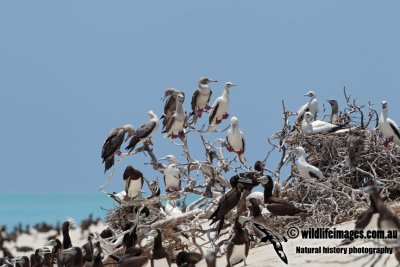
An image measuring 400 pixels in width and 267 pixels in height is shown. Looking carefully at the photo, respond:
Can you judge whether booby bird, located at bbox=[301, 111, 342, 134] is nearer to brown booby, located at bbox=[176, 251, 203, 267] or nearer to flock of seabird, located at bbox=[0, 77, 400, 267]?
flock of seabird, located at bbox=[0, 77, 400, 267]

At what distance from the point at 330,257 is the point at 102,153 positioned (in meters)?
5.27

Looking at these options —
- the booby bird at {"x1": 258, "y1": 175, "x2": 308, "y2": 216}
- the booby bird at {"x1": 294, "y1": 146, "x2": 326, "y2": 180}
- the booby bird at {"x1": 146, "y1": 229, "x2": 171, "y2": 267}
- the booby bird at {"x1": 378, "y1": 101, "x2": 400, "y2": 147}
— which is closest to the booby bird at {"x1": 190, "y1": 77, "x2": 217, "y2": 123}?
the booby bird at {"x1": 294, "y1": 146, "x2": 326, "y2": 180}

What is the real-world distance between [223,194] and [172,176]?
56.5 inches

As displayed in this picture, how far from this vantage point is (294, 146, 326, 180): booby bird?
11.8 metres

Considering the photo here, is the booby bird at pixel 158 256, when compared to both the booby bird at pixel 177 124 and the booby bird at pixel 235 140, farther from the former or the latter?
the booby bird at pixel 235 140

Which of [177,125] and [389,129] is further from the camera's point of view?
[177,125]

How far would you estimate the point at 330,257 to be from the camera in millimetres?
8359

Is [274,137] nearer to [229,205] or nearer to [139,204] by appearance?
[139,204]

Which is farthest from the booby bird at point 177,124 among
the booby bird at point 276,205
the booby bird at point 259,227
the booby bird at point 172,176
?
the booby bird at point 259,227

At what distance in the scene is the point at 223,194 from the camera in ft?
38.1

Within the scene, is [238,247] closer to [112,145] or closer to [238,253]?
[238,253]

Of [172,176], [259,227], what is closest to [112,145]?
[172,176]

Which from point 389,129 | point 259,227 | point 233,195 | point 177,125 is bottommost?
point 259,227

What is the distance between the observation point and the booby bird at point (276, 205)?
34.6 feet
